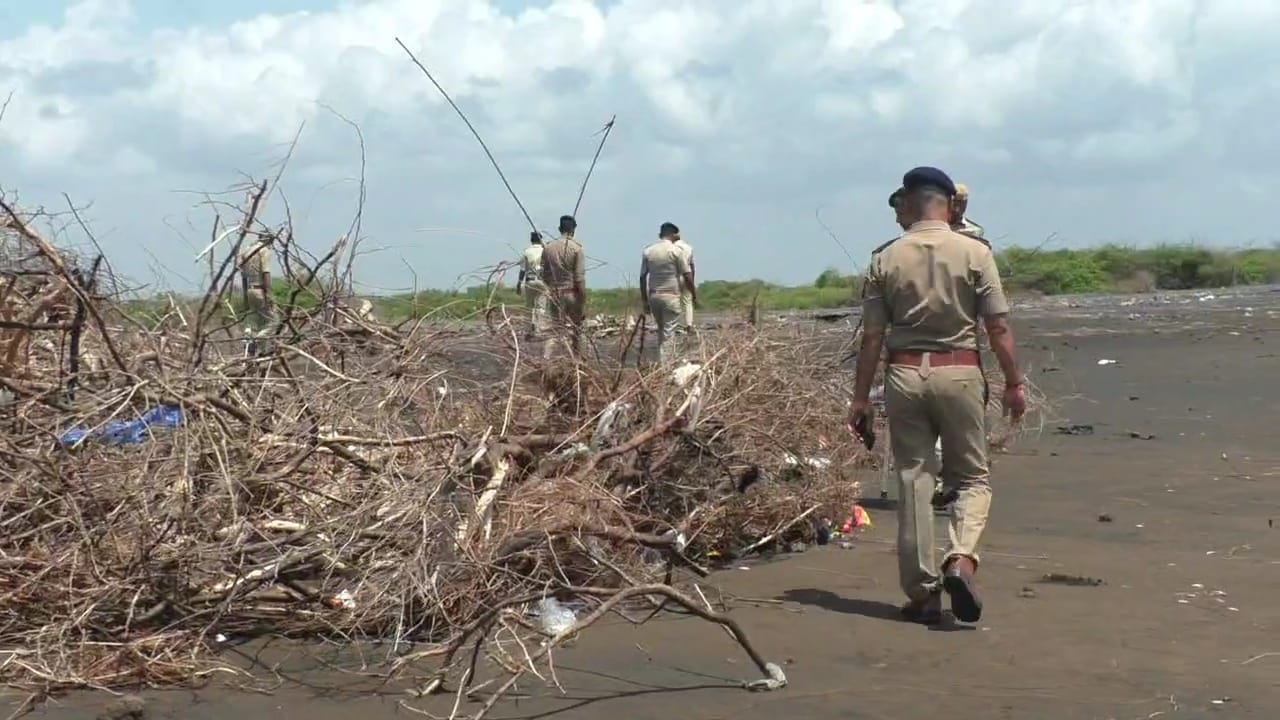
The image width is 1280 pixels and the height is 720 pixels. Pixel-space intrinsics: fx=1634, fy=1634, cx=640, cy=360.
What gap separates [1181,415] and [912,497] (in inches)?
332

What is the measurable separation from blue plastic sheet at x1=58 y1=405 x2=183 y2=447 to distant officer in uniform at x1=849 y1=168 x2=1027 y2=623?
269cm

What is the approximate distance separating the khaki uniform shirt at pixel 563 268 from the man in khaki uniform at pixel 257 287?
166 centimetres

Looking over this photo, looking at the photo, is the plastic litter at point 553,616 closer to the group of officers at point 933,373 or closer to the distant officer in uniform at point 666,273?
the group of officers at point 933,373

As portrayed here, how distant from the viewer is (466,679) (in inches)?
201

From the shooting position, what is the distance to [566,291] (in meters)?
9.00

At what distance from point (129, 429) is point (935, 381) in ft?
10.2

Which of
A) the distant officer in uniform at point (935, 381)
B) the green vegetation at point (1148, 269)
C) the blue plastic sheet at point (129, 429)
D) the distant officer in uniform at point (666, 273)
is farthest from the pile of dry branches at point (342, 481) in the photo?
the green vegetation at point (1148, 269)

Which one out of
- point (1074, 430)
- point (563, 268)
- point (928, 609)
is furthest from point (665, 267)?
point (928, 609)

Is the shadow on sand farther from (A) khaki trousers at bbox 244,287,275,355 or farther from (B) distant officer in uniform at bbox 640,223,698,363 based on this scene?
(B) distant officer in uniform at bbox 640,223,698,363

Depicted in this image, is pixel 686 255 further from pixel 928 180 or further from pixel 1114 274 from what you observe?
pixel 1114 274

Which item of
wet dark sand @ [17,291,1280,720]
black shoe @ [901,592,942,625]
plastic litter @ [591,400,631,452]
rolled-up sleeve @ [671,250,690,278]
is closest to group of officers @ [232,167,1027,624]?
black shoe @ [901,592,942,625]

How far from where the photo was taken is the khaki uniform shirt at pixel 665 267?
1537 cm

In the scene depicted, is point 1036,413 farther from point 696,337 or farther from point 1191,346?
point 1191,346

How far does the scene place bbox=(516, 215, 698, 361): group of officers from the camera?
26.1 feet
